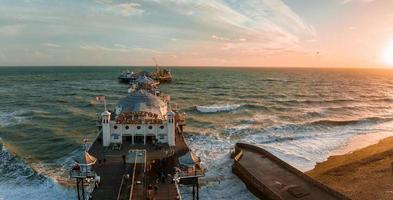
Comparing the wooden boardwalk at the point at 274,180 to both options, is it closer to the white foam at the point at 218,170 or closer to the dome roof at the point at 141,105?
the white foam at the point at 218,170

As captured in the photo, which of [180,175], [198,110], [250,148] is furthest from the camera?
[198,110]

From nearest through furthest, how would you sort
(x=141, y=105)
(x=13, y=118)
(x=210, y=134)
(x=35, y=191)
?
(x=35, y=191) → (x=141, y=105) → (x=210, y=134) → (x=13, y=118)

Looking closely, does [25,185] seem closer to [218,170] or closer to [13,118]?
[218,170]

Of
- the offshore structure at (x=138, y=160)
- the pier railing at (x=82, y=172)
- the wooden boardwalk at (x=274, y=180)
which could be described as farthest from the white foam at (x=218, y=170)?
the pier railing at (x=82, y=172)

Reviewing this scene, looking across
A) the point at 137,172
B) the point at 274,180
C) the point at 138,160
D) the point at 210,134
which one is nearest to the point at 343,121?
the point at 210,134

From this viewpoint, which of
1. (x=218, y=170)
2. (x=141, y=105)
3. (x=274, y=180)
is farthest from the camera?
(x=141, y=105)

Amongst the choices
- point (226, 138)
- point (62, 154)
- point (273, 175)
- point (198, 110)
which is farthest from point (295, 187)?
point (198, 110)

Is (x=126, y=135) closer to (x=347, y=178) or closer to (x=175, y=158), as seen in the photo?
(x=175, y=158)
